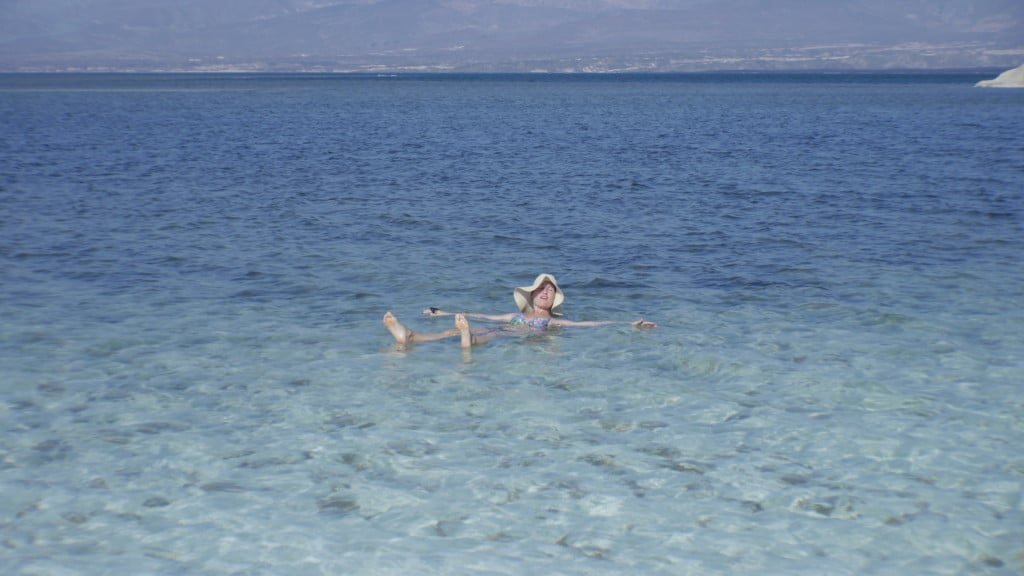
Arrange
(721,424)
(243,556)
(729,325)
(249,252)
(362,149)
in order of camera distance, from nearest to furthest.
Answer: (243,556) < (721,424) < (729,325) < (249,252) < (362,149)

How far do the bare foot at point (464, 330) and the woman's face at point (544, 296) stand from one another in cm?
121

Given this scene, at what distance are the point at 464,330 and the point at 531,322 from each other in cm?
133

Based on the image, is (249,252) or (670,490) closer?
(670,490)

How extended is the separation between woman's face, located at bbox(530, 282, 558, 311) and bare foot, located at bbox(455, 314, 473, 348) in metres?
1.21

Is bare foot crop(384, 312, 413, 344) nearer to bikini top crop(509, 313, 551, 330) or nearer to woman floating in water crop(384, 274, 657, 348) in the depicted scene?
woman floating in water crop(384, 274, 657, 348)

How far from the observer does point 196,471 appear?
29.3ft

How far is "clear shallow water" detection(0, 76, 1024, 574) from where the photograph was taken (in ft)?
25.9

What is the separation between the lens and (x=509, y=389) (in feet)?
36.7

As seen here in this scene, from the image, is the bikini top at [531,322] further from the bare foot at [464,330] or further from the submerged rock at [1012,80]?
the submerged rock at [1012,80]

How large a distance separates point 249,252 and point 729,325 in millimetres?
9238

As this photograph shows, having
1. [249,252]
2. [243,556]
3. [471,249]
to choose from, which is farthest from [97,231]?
[243,556]

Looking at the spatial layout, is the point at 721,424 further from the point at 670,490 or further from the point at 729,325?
the point at 729,325

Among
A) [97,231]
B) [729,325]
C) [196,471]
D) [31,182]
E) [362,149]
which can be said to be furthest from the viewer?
[362,149]

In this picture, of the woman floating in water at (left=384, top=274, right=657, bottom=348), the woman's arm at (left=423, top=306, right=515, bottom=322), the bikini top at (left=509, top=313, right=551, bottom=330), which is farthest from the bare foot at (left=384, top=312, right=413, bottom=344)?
the bikini top at (left=509, top=313, right=551, bottom=330)
